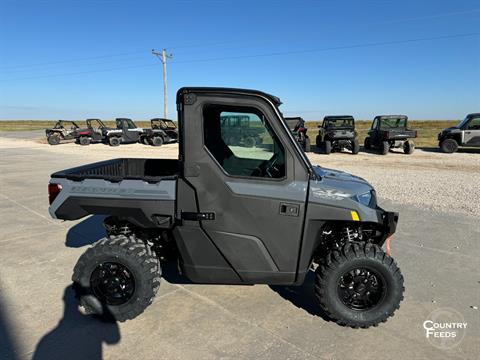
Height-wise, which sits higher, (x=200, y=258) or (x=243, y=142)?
(x=243, y=142)

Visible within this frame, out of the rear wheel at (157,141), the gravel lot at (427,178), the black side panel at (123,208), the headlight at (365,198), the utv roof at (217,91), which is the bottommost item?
the rear wheel at (157,141)

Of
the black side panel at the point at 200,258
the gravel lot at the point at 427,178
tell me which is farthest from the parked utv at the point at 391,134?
the black side panel at the point at 200,258

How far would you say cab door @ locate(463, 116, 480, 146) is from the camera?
16.5 meters

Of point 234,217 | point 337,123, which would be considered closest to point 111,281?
point 234,217

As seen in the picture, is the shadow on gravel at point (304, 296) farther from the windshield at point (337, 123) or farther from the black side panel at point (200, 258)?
the windshield at point (337, 123)

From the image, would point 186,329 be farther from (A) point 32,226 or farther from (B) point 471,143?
(B) point 471,143

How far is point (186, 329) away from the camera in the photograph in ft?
9.50

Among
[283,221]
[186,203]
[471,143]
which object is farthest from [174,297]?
[471,143]

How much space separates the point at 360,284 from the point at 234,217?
1.27 meters

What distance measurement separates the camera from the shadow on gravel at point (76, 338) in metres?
2.57

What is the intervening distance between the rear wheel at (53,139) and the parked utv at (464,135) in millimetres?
25529

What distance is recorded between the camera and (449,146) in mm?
17141

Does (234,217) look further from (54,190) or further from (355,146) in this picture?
(355,146)

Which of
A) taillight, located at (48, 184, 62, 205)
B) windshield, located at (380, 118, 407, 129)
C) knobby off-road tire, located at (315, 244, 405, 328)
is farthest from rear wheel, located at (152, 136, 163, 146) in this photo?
knobby off-road tire, located at (315, 244, 405, 328)
